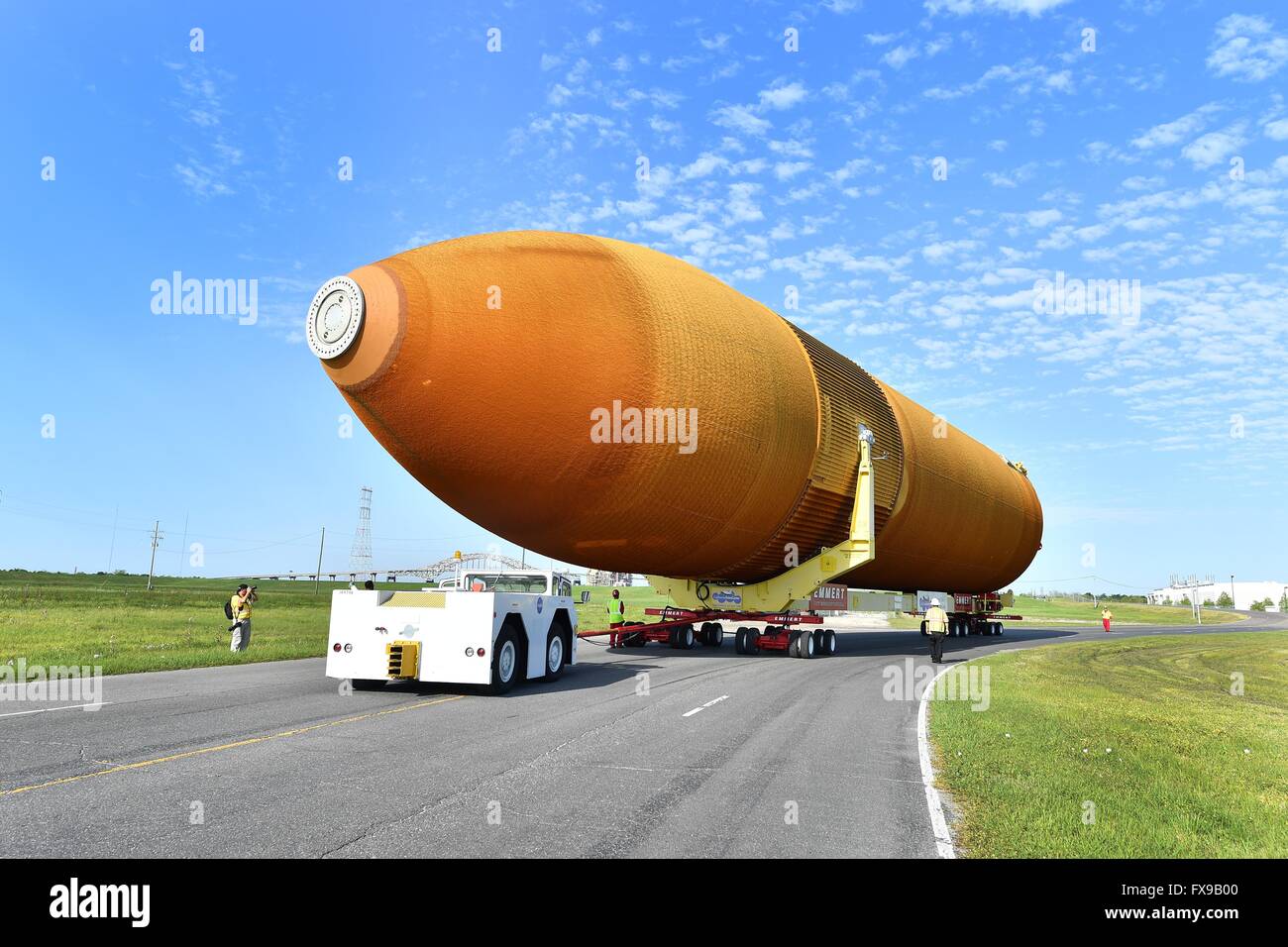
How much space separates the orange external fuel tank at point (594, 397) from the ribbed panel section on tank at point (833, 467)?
8 centimetres

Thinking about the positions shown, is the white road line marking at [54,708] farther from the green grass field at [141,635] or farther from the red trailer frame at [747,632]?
the red trailer frame at [747,632]

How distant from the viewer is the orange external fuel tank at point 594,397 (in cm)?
1255

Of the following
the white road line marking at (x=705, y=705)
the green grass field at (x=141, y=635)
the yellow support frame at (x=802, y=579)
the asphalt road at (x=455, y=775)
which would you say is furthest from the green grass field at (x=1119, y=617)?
the asphalt road at (x=455, y=775)

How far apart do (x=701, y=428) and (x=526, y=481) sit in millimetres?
3237

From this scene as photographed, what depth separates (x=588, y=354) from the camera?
43.3 ft

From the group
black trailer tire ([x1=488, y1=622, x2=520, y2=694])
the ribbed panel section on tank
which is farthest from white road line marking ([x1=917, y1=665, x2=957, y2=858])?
the ribbed panel section on tank

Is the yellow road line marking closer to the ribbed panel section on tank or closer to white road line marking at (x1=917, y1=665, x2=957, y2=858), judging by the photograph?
white road line marking at (x1=917, y1=665, x2=957, y2=858)

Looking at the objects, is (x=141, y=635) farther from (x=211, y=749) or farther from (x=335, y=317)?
(x=211, y=749)

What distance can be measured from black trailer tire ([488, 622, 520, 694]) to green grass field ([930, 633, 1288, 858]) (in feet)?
20.5
